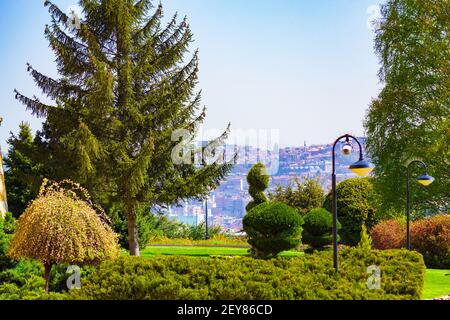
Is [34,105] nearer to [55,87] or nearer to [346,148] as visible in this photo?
[55,87]

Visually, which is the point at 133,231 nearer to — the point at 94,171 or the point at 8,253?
the point at 94,171

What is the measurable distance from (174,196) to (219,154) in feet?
7.28

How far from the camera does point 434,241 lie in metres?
21.3

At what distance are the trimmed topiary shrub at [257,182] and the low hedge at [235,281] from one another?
1125 cm

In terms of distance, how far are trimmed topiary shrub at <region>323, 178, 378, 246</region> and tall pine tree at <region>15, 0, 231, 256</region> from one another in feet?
21.3

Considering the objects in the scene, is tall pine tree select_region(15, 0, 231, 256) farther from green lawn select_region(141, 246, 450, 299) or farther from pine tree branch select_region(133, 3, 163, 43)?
green lawn select_region(141, 246, 450, 299)

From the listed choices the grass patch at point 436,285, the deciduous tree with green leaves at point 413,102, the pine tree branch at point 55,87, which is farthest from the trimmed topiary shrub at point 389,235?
the pine tree branch at point 55,87

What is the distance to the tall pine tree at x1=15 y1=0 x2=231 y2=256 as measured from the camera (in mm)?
20609

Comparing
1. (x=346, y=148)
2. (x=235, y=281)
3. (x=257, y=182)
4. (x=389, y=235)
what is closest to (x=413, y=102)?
(x=389, y=235)

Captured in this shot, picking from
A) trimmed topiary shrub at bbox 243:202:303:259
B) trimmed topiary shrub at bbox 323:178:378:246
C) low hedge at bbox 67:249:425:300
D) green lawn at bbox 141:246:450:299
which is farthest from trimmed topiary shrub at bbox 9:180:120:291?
trimmed topiary shrub at bbox 323:178:378:246

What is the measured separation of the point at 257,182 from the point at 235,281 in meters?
13.7

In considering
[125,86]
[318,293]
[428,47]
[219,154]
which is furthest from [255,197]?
[318,293]

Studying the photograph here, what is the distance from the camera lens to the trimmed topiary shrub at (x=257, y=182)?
70.8ft

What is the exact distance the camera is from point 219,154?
2170 centimetres
